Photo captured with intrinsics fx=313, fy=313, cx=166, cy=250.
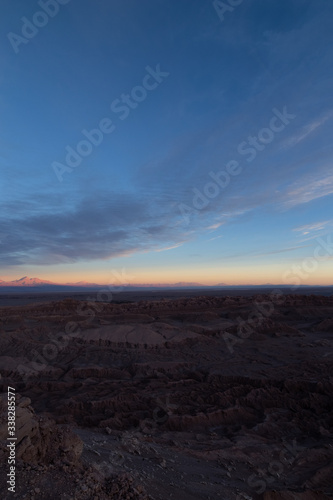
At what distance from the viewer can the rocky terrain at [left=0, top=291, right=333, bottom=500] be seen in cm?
419

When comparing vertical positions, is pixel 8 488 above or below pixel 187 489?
above

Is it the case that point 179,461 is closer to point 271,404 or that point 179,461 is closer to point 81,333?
point 271,404

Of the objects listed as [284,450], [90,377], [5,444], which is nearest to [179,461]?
[284,450]

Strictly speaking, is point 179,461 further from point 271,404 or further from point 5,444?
point 271,404

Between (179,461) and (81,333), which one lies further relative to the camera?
(81,333)

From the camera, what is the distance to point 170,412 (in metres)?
9.02

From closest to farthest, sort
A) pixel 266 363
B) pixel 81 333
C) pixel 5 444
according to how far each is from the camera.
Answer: pixel 5 444
pixel 266 363
pixel 81 333

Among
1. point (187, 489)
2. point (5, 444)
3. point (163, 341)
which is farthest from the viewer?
point (163, 341)

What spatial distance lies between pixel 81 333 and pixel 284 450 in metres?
14.3

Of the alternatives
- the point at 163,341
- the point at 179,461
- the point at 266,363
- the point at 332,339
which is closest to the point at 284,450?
the point at 179,461

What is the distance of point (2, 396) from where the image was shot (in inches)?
193

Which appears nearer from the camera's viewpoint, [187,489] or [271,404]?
[187,489]

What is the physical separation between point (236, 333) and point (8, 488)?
18.1 meters

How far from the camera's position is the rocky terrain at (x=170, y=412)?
419 centimetres
